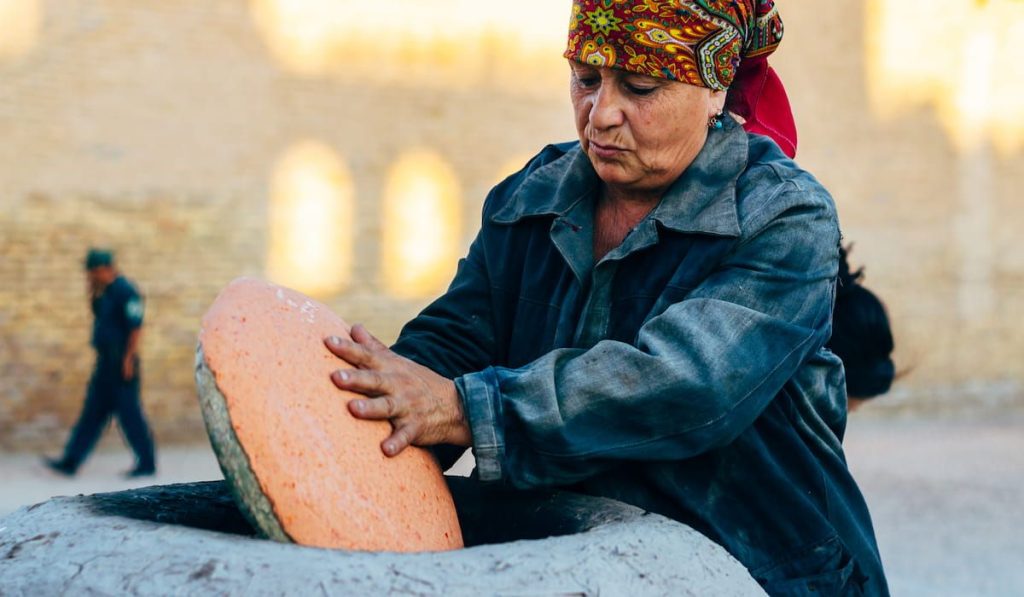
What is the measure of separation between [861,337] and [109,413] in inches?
251

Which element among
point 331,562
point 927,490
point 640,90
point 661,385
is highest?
point 640,90

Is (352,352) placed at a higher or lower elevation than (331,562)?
higher

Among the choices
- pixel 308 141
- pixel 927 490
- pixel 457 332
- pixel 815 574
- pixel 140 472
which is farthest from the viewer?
pixel 308 141

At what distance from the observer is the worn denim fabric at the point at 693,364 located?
2.04m

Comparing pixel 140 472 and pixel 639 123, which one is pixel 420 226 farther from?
pixel 639 123

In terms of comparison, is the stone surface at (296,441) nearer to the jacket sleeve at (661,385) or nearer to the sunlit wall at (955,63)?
the jacket sleeve at (661,385)

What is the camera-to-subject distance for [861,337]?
442cm

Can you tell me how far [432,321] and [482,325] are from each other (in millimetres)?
97

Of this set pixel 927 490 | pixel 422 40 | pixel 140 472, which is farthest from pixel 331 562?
pixel 422 40

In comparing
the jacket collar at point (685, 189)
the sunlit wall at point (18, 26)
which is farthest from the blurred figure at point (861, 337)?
the sunlit wall at point (18, 26)

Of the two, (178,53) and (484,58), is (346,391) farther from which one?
(484,58)

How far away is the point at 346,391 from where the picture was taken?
6.61 feet

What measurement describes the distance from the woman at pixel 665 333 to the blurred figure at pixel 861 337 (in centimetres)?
198

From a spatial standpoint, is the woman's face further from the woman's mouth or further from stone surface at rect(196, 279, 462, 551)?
stone surface at rect(196, 279, 462, 551)
